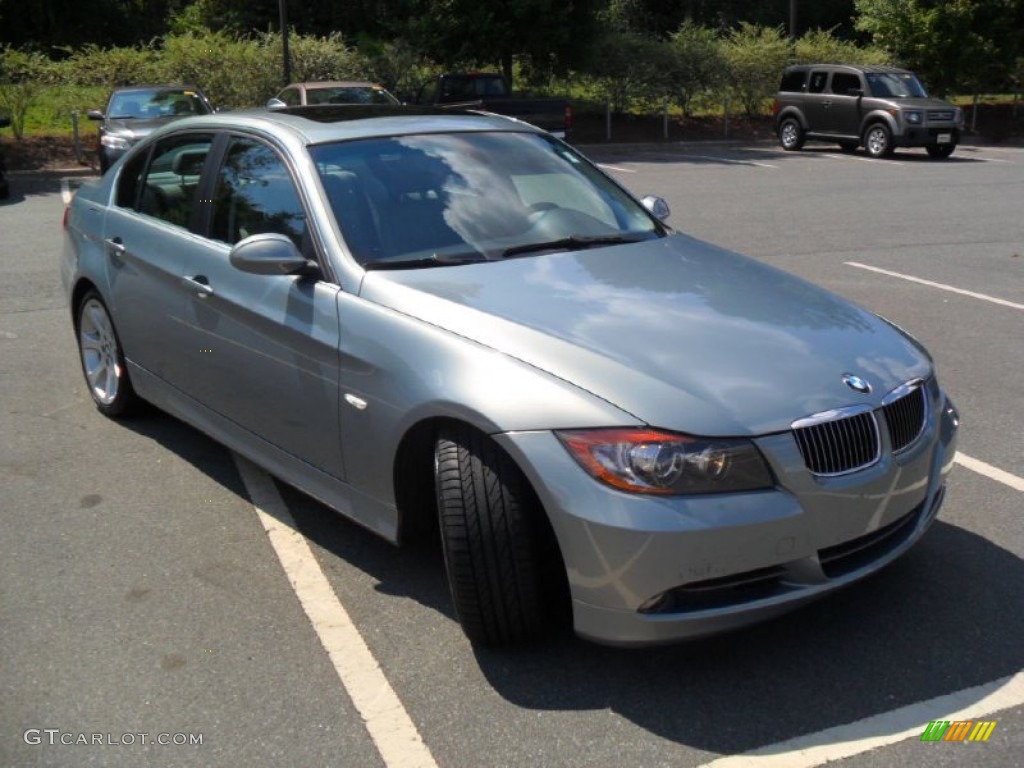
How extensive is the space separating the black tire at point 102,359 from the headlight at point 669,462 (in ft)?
11.0

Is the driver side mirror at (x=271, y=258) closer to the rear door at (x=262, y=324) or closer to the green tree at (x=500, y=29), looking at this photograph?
the rear door at (x=262, y=324)

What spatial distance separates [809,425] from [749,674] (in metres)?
0.80

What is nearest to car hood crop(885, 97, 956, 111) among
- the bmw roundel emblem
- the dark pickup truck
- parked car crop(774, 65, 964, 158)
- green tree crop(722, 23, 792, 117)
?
parked car crop(774, 65, 964, 158)

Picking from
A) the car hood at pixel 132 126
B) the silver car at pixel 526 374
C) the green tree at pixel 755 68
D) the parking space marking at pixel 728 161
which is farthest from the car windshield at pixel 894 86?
the silver car at pixel 526 374

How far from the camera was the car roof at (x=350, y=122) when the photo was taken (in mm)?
4680

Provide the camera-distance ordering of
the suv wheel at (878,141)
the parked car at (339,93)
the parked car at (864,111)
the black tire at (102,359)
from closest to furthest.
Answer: the black tire at (102,359) < the parked car at (339,93) < the parked car at (864,111) < the suv wheel at (878,141)

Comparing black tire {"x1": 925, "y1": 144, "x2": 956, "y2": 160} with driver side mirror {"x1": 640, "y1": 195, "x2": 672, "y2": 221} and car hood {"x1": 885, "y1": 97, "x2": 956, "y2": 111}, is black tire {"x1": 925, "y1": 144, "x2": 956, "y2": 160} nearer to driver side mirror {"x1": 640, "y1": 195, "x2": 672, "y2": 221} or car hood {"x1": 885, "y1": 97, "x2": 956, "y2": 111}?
car hood {"x1": 885, "y1": 97, "x2": 956, "y2": 111}

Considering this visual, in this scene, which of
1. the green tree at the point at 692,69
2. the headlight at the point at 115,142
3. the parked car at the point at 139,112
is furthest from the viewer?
the green tree at the point at 692,69

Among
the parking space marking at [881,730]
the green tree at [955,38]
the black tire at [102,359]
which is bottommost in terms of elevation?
the parking space marking at [881,730]

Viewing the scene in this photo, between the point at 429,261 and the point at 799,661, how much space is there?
6.19ft

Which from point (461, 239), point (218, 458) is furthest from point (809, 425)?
point (218, 458)

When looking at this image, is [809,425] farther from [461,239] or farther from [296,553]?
[296,553]

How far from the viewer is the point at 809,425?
3.28 m

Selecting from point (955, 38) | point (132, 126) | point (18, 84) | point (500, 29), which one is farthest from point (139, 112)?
point (955, 38)
